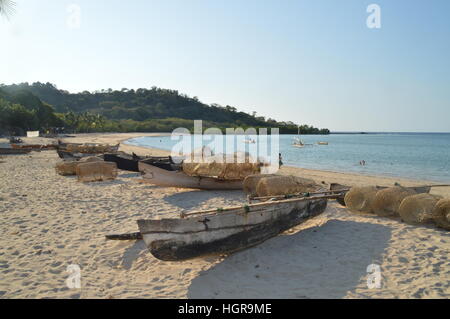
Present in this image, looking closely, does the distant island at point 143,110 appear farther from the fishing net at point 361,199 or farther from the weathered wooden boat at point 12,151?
the fishing net at point 361,199

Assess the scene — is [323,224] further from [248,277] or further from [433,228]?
[248,277]

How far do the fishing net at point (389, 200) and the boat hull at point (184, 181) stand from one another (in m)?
4.18

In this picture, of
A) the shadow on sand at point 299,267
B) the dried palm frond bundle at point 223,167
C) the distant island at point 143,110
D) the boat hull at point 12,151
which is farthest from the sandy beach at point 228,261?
the distant island at point 143,110

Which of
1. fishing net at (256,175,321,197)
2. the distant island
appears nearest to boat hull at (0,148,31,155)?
fishing net at (256,175,321,197)

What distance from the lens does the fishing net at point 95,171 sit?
1221 cm

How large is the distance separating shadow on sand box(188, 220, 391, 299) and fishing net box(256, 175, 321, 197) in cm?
191

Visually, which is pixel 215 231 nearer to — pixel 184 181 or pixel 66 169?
pixel 184 181

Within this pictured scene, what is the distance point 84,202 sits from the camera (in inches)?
344

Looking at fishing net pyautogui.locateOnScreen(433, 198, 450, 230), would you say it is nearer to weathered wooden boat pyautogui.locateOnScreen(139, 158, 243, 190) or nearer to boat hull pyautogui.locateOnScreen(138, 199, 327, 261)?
boat hull pyautogui.locateOnScreen(138, 199, 327, 261)

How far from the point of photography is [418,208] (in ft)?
21.6

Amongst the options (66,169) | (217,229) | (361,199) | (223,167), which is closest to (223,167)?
(223,167)

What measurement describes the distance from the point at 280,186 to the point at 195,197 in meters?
2.65
